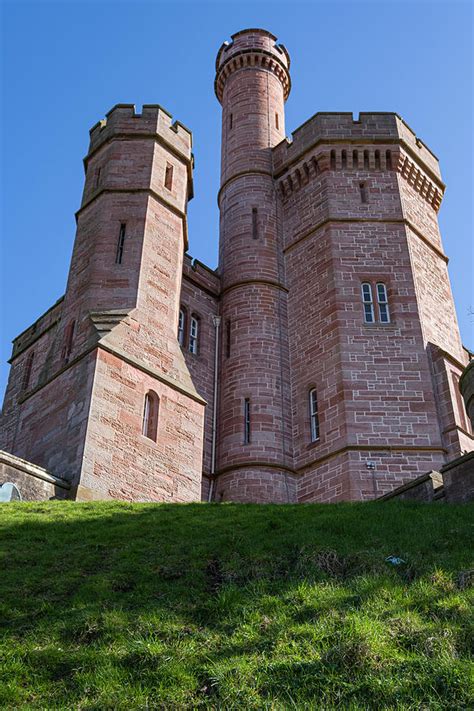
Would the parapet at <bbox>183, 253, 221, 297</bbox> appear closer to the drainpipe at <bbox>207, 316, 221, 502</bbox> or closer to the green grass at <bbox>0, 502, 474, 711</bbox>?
the drainpipe at <bbox>207, 316, 221, 502</bbox>

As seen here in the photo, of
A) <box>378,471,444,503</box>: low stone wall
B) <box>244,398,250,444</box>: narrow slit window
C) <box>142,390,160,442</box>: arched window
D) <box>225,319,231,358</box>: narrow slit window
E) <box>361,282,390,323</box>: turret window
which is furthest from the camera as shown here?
<box>225,319,231,358</box>: narrow slit window

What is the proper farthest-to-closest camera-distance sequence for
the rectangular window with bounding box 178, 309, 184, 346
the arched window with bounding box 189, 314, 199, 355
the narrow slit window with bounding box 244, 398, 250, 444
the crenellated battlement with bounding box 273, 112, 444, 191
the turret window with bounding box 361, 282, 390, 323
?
the crenellated battlement with bounding box 273, 112, 444, 191, the arched window with bounding box 189, 314, 199, 355, the rectangular window with bounding box 178, 309, 184, 346, the turret window with bounding box 361, 282, 390, 323, the narrow slit window with bounding box 244, 398, 250, 444

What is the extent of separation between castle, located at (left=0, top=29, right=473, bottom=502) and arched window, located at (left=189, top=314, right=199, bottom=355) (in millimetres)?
58

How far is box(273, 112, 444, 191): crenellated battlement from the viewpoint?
23531 mm

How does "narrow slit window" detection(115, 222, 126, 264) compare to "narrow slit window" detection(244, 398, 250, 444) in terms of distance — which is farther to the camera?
"narrow slit window" detection(244, 398, 250, 444)

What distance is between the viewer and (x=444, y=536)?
971cm

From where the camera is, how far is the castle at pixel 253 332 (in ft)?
53.8

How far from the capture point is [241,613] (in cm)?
761

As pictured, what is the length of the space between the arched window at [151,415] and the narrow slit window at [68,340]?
2045mm

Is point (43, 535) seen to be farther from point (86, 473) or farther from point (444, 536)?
point (444, 536)

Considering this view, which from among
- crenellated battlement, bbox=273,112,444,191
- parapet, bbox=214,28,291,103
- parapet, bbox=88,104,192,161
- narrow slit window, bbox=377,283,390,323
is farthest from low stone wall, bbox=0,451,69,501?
parapet, bbox=214,28,291,103

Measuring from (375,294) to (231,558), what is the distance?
1285 centimetres

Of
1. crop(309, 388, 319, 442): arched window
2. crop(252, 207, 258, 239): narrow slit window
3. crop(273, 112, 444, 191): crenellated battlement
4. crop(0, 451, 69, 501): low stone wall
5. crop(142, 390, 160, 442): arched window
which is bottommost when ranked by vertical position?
crop(0, 451, 69, 501): low stone wall

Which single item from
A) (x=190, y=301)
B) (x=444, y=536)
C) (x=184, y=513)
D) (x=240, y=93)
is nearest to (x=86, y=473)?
(x=184, y=513)
